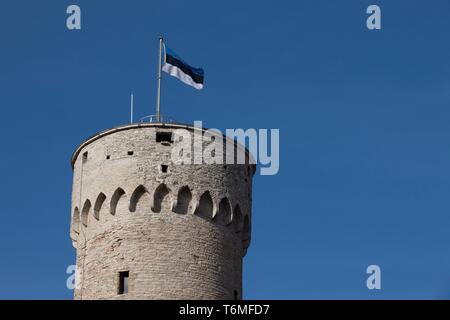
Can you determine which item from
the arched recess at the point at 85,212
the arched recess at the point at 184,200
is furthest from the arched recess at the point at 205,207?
the arched recess at the point at 85,212

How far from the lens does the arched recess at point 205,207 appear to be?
4734 centimetres

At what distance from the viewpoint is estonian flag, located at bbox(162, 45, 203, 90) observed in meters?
51.3

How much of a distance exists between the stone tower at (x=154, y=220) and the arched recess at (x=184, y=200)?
0.03 m

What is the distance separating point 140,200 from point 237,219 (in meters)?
3.24

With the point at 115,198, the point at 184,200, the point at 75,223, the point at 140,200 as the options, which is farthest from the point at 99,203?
the point at 184,200

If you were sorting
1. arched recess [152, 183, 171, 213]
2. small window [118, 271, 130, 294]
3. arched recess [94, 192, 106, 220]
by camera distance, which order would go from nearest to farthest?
small window [118, 271, 130, 294], arched recess [152, 183, 171, 213], arched recess [94, 192, 106, 220]

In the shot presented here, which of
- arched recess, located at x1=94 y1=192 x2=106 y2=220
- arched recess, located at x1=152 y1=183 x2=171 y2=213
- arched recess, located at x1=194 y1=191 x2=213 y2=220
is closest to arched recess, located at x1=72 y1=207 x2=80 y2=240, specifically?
arched recess, located at x1=94 y1=192 x2=106 y2=220

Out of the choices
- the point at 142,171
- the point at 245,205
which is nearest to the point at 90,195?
the point at 142,171

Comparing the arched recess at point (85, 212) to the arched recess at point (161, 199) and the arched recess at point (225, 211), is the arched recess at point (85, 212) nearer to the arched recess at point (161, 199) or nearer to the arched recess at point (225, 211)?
the arched recess at point (161, 199)

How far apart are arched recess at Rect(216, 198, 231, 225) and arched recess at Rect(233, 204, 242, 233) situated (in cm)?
29

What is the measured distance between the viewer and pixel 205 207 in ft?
156

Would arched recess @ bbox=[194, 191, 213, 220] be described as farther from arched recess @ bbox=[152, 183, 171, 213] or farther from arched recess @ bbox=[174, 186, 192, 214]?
arched recess @ bbox=[152, 183, 171, 213]
